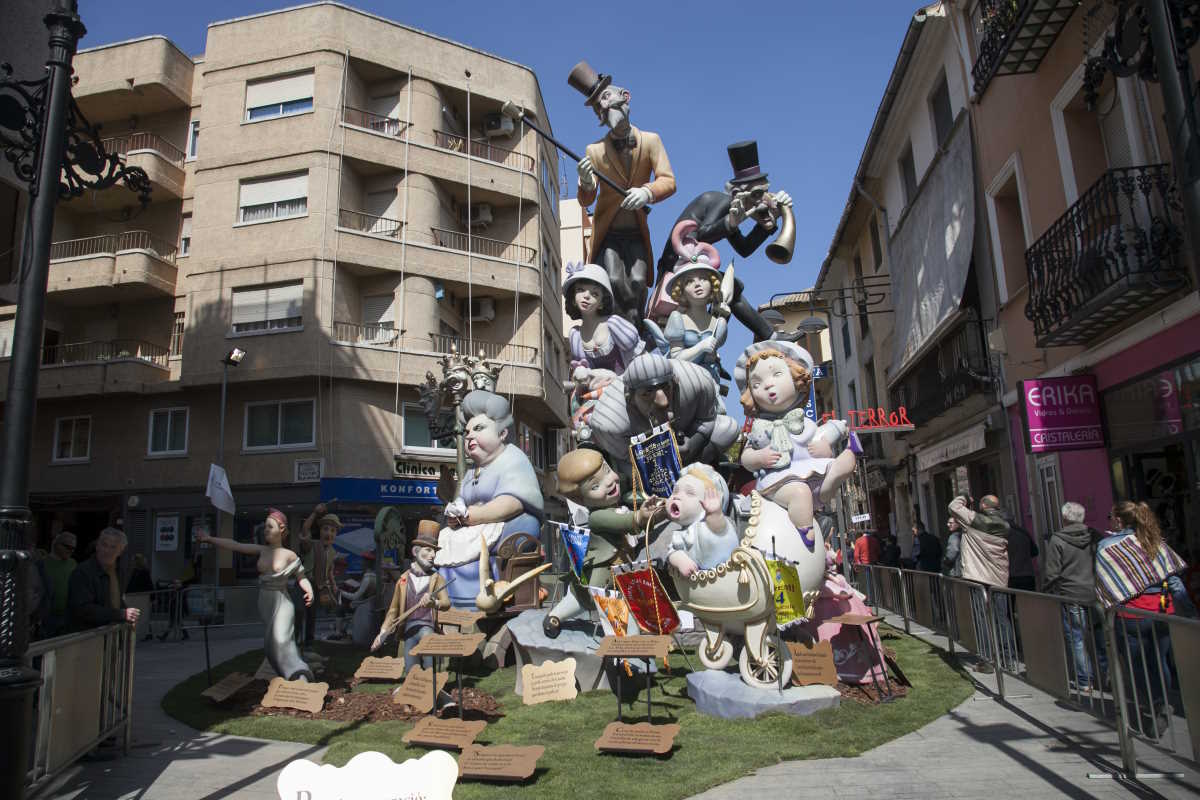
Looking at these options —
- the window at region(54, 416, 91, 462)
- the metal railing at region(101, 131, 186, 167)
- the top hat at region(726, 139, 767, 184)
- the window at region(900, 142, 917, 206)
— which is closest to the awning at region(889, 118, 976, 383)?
Answer: the window at region(900, 142, 917, 206)

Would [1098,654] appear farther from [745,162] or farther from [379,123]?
[379,123]

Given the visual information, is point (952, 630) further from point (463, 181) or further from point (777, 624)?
point (463, 181)

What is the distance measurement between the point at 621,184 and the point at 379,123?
15.8 metres

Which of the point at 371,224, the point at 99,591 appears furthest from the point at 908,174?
the point at 99,591

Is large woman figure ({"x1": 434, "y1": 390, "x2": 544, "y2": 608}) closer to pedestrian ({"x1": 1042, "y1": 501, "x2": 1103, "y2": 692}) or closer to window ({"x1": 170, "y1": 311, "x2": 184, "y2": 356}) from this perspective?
pedestrian ({"x1": 1042, "y1": 501, "x2": 1103, "y2": 692})

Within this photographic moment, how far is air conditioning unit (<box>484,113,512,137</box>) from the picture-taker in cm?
2538

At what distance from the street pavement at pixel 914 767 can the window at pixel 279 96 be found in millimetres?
19535

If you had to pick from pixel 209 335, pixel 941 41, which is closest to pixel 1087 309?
pixel 941 41

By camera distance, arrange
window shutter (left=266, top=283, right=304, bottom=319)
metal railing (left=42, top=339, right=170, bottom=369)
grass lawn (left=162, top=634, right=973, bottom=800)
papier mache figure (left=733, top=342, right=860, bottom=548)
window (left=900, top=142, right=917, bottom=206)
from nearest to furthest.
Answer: grass lawn (left=162, top=634, right=973, bottom=800) < papier mache figure (left=733, top=342, right=860, bottom=548) < window (left=900, top=142, right=917, bottom=206) < window shutter (left=266, top=283, right=304, bottom=319) < metal railing (left=42, top=339, right=170, bottom=369)

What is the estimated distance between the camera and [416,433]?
864 inches

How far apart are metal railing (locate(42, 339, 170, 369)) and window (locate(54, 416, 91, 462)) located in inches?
63.9

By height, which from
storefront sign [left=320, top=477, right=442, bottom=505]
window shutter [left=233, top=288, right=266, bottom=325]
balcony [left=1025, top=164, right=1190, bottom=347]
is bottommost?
storefront sign [left=320, top=477, right=442, bottom=505]

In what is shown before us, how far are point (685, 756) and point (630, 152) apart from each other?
Result: 715 centimetres

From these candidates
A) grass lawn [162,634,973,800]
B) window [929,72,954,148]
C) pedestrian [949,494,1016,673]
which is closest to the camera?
grass lawn [162,634,973,800]
